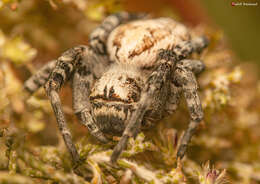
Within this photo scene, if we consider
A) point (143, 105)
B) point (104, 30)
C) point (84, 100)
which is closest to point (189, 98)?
point (143, 105)

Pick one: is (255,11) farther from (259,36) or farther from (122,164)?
(122,164)

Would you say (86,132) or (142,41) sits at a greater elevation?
(142,41)

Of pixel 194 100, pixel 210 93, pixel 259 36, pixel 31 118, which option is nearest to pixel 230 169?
pixel 210 93

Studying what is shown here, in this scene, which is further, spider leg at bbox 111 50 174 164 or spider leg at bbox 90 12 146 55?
spider leg at bbox 90 12 146 55

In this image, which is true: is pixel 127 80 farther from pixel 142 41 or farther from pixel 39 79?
Answer: pixel 39 79

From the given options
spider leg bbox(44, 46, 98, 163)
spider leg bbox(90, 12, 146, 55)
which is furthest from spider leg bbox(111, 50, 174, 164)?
spider leg bbox(90, 12, 146, 55)

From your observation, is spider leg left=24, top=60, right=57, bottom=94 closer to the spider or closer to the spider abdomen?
the spider
